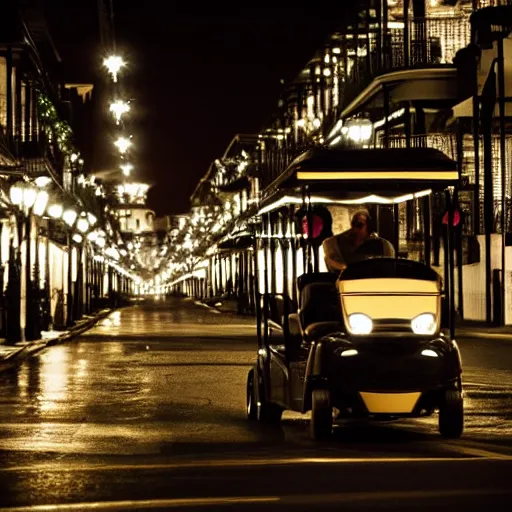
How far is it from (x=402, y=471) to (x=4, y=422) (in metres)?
5.81

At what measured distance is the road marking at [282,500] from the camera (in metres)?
8.59

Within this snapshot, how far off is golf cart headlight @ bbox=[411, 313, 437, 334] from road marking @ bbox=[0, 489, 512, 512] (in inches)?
138

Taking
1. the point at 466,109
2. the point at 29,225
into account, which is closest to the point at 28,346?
the point at 29,225

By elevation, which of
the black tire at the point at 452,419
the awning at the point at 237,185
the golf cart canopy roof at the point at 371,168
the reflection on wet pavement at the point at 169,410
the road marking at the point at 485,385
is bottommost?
the road marking at the point at 485,385

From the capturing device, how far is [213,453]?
11.5 metres

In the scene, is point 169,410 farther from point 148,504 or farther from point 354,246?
point 148,504

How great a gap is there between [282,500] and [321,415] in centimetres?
347

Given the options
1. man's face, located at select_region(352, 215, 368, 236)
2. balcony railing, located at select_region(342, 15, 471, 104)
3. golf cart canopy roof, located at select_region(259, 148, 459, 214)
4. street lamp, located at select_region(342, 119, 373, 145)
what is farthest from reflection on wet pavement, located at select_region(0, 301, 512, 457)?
balcony railing, located at select_region(342, 15, 471, 104)

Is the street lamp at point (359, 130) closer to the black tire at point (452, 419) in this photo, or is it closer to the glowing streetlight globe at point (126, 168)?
the black tire at point (452, 419)

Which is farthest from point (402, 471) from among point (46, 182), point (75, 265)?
point (75, 265)

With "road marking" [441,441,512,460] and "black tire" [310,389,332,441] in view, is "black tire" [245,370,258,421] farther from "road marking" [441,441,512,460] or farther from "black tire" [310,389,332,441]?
"road marking" [441,441,512,460]

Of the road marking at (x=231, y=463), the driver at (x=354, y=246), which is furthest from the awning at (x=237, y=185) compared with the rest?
the road marking at (x=231, y=463)

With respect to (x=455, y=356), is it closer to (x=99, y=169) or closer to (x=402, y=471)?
(x=402, y=471)

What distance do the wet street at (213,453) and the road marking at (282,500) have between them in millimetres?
13
